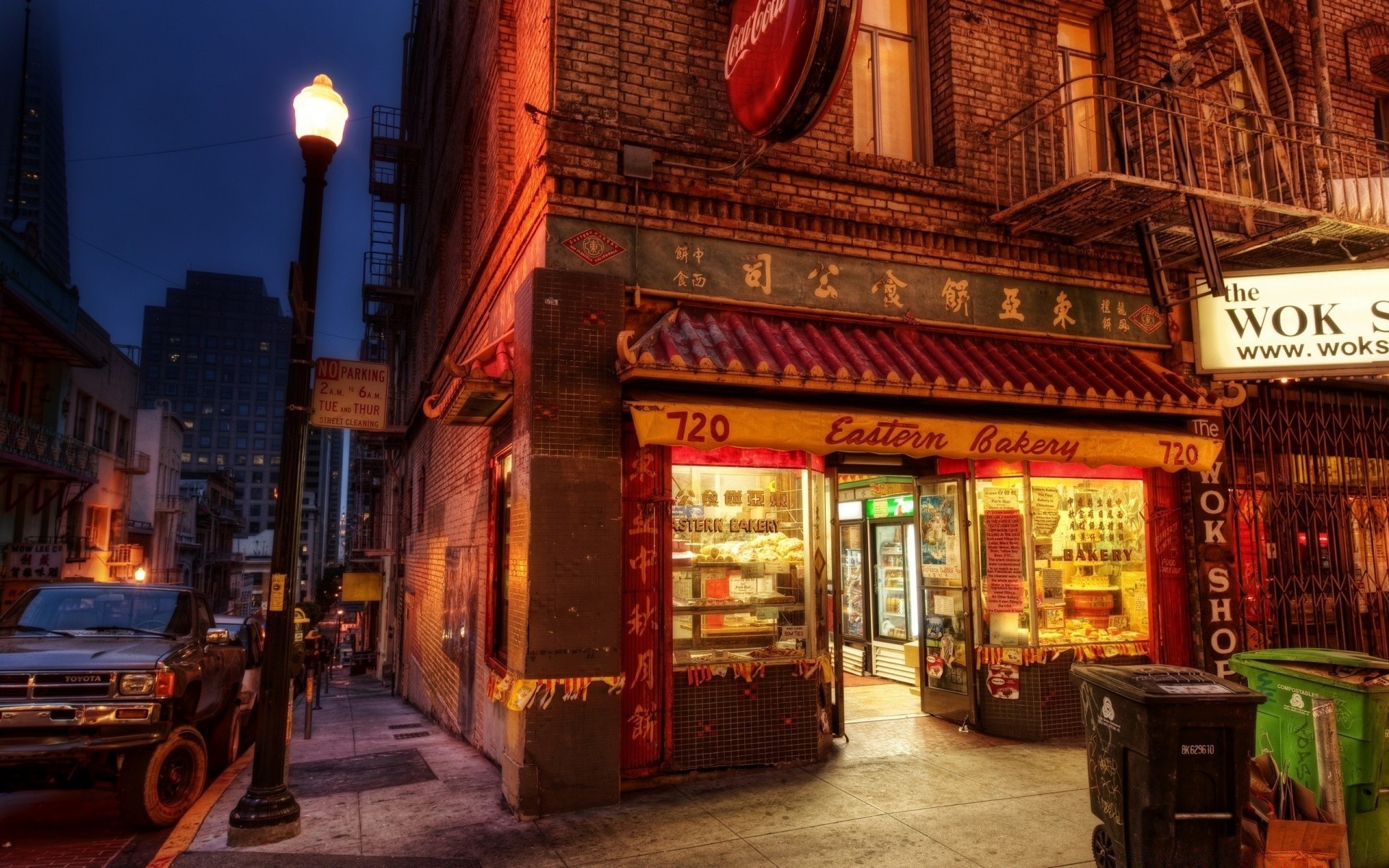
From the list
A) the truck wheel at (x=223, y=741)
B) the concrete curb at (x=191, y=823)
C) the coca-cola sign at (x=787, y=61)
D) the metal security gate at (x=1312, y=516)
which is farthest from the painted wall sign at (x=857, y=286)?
the truck wheel at (x=223, y=741)

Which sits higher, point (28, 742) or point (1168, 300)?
point (1168, 300)

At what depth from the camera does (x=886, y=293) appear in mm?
8508

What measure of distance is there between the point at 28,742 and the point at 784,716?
5854mm

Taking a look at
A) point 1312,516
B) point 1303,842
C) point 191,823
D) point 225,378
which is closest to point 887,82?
point 1312,516

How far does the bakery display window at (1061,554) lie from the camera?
8.86m

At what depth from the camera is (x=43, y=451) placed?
23.5 meters

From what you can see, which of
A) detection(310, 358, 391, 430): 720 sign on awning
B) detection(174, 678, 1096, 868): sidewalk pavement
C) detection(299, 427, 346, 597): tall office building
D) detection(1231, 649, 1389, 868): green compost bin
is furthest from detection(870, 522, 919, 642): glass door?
detection(299, 427, 346, 597): tall office building

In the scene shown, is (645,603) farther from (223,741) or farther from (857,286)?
(223,741)

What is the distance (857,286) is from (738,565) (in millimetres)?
3002

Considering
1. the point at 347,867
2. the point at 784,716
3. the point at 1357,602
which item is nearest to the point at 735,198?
the point at 784,716

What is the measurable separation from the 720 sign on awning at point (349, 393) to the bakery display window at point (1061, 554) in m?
6.06

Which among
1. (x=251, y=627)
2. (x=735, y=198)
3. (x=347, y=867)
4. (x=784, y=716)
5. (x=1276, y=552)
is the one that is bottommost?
(x=347, y=867)

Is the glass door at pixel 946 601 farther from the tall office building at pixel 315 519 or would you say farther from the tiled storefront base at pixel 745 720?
the tall office building at pixel 315 519

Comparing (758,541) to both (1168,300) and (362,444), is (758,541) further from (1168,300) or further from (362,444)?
(362,444)
